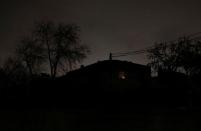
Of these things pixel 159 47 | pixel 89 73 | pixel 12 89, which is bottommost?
pixel 12 89

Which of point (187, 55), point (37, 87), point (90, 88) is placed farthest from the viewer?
point (187, 55)

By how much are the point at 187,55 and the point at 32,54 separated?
3485cm

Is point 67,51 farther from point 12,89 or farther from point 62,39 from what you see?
point 12,89

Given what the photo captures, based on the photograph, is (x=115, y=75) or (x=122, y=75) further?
(x=122, y=75)

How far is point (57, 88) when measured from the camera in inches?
1690

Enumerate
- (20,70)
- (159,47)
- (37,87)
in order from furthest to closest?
(20,70) → (159,47) → (37,87)

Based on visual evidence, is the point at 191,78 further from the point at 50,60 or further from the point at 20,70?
the point at 20,70

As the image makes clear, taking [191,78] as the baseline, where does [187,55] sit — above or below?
above

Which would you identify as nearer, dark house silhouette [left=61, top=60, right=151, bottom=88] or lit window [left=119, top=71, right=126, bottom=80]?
dark house silhouette [left=61, top=60, right=151, bottom=88]

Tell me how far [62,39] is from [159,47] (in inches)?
923

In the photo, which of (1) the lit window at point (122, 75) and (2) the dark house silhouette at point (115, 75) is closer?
(2) the dark house silhouette at point (115, 75)

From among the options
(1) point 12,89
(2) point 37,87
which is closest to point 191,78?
(2) point 37,87

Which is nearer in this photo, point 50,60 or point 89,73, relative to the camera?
point 89,73

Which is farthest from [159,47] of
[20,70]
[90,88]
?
[20,70]
